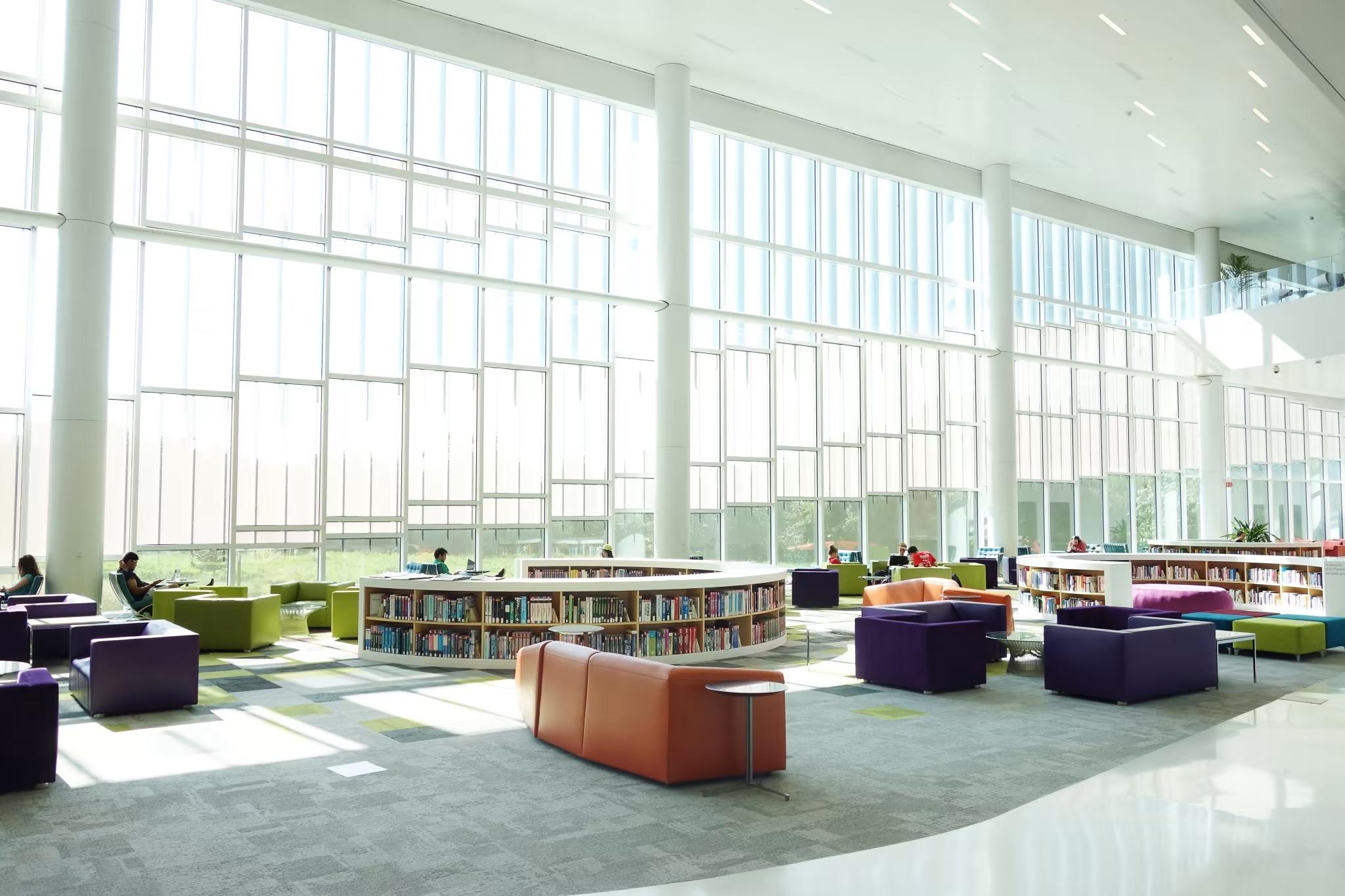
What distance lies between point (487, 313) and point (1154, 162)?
15.3 metres

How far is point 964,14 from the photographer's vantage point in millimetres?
14586

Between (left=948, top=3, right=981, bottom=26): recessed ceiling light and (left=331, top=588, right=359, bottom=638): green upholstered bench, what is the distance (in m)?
11.7

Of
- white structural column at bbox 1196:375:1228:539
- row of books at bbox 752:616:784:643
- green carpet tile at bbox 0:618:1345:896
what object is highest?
white structural column at bbox 1196:375:1228:539

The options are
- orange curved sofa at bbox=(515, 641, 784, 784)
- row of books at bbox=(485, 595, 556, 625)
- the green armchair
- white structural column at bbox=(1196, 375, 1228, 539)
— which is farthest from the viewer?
A: white structural column at bbox=(1196, 375, 1228, 539)

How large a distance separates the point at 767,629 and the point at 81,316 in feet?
28.9

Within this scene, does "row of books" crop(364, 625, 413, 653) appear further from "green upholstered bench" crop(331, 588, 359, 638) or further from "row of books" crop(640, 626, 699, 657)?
"row of books" crop(640, 626, 699, 657)

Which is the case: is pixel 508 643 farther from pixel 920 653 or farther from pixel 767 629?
pixel 920 653

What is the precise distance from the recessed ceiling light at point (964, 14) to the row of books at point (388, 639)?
11.5 meters

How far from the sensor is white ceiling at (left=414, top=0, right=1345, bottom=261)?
48.1 ft

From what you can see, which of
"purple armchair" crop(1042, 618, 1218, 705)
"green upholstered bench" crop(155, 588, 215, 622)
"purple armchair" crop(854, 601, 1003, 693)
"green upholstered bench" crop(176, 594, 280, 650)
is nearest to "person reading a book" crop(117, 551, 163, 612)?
"green upholstered bench" crop(155, 588, 215, 622)

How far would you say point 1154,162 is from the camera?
2150 centimetres

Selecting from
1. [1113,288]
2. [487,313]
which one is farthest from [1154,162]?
[487,313]

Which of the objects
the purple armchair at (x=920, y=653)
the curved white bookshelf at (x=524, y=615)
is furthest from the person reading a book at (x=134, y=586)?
the purple armchair at (x=920, y=653)

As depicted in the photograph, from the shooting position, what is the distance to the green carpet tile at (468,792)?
4.50m
